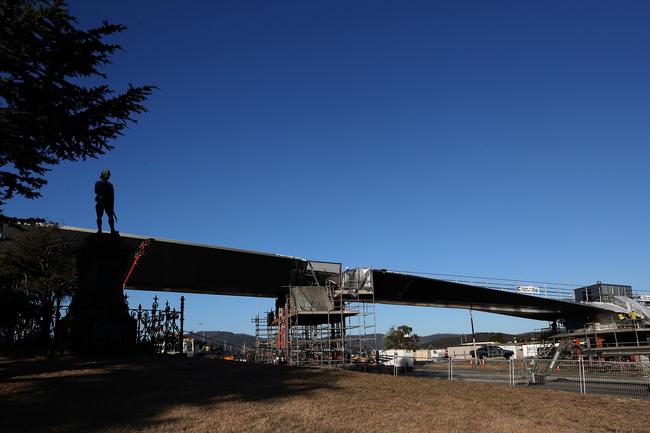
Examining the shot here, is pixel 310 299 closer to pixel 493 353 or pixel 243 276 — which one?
pixel 243 276

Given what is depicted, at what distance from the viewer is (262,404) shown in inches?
384

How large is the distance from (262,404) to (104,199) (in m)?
10.5

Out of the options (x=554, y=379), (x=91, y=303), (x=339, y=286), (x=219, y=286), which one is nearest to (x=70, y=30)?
(x=91, y=303)

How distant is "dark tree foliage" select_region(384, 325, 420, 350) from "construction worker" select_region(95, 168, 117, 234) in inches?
3924

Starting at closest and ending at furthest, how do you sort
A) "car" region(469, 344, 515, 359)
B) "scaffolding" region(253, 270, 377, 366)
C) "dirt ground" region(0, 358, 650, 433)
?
"dirt ground" region(0, 358, 650, 433), "scaffolding" region(253, 270, 377, 366), "car" region(469, 344, 515, 359)

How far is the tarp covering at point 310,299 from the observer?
36.2 metres

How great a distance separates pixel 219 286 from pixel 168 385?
33.2 metres

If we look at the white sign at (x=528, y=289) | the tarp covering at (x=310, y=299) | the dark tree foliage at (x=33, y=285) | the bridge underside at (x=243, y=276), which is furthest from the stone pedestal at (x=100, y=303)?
the white sign at (x=528, y=289)

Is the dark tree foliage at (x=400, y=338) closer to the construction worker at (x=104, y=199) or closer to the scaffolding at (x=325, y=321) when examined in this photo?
the scaffolding at (x=325, y=321)

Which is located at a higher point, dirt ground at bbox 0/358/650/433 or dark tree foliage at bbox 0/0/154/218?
dark tree foliage at bbox 0/0/154/218

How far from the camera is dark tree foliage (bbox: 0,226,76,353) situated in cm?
1752

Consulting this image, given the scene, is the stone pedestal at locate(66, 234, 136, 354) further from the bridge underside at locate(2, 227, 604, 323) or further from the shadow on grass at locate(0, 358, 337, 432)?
the bridge underside at locate(2, 227, 604, 323)

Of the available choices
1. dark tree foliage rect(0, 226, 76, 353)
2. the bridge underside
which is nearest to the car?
the bridge underside

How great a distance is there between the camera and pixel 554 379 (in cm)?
2227
